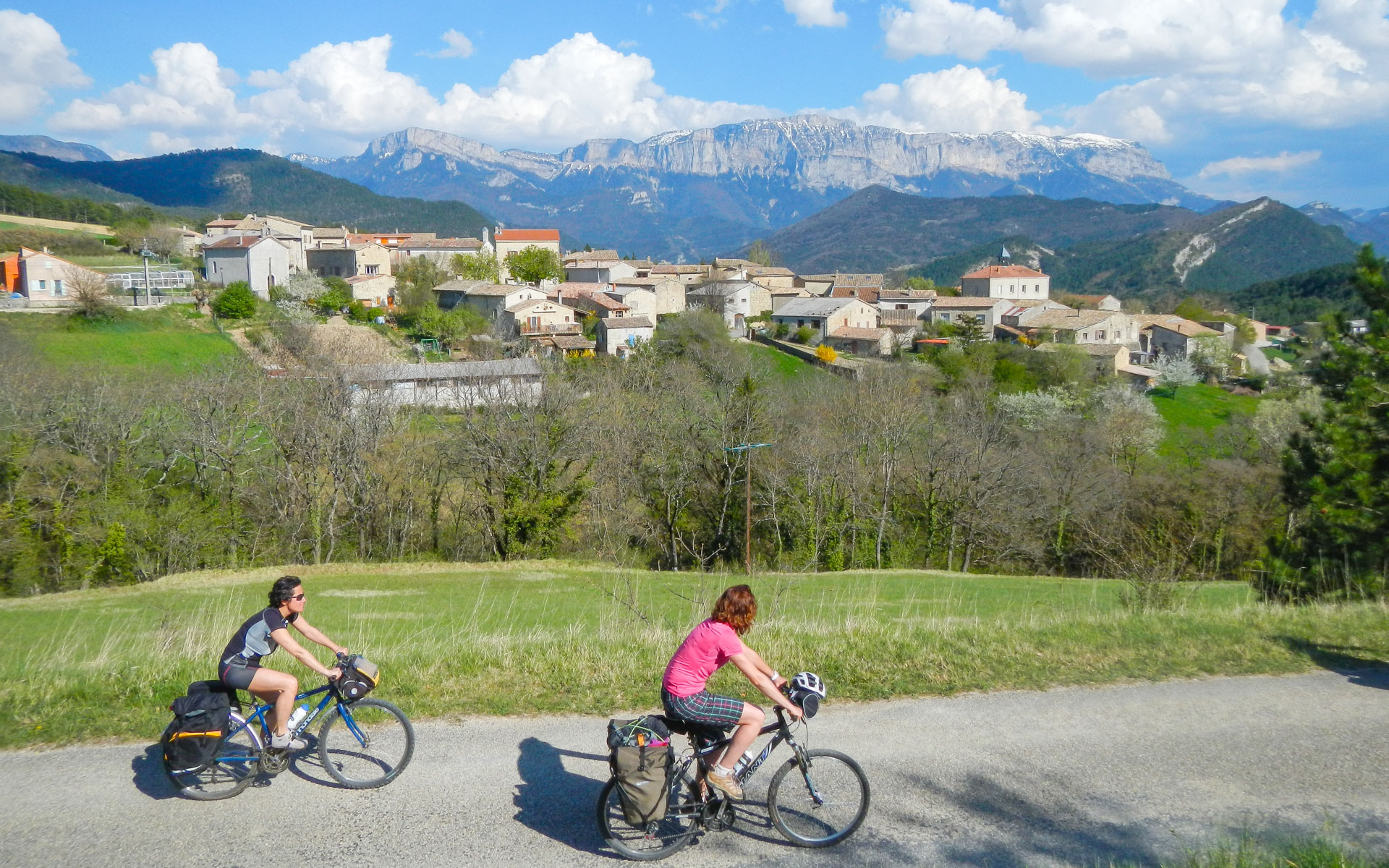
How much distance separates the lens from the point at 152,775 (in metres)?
6.68

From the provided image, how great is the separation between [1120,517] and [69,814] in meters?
41.2

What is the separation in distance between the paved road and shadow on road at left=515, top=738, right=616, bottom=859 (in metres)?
0.02

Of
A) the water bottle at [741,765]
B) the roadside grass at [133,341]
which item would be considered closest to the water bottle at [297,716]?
the water bottle at [741,765]

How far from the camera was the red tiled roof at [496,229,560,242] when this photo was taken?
131625mm

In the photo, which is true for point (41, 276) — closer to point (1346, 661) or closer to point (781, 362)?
point (781, 362)

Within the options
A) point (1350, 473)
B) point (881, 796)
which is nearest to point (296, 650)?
point (881, 796)

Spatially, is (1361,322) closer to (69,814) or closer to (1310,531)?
(1310,531)

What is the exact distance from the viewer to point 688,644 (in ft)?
19.1

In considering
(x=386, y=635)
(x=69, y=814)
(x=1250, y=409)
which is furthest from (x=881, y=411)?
(x=1250, y=409)

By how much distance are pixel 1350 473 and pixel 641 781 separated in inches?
553

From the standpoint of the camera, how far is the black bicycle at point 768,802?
575cm

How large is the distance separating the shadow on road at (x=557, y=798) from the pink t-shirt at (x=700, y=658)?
121 centimetres

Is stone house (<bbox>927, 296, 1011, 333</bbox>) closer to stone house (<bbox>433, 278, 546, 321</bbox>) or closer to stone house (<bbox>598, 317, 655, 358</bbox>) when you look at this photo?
stone house (<bbox>598, 317, 655, 358</bbox>)

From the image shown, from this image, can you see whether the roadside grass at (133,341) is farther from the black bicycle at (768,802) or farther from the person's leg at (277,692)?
the black bicycle at (768,802)
